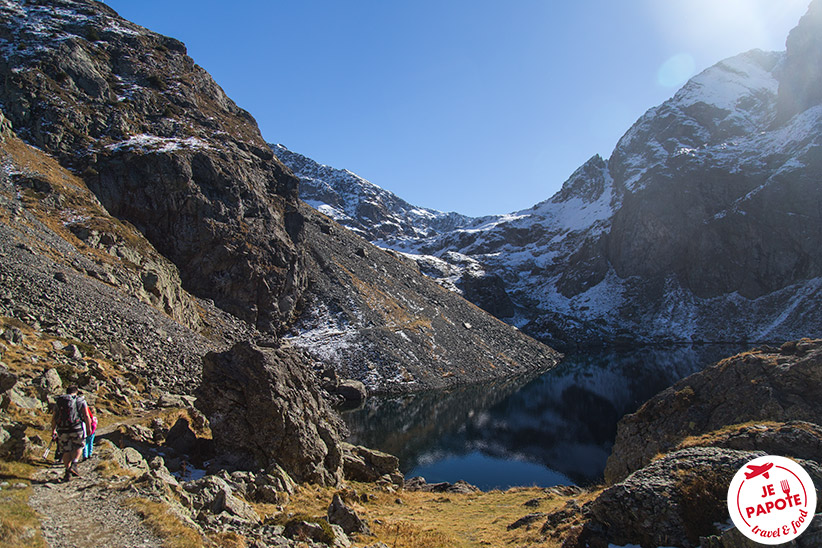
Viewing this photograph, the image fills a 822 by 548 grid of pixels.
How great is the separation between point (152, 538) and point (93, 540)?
40.4 inches

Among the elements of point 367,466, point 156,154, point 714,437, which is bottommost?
point 367,466

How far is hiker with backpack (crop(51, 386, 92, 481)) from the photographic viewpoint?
1097 centimetres

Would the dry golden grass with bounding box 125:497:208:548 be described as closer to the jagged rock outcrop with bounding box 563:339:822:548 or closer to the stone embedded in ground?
the stone embedded in ground

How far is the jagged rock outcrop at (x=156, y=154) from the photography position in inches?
2506

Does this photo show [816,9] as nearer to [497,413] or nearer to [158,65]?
[497,413]

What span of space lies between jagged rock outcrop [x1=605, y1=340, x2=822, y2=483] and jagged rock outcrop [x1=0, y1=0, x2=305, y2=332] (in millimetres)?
51605

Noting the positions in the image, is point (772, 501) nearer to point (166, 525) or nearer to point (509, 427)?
point (166, 525)

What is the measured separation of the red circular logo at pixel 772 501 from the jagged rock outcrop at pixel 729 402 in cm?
691

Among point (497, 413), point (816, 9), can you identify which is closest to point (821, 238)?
point (816, 9)

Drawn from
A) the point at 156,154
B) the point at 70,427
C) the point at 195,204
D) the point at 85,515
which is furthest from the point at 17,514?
the point at 156,154

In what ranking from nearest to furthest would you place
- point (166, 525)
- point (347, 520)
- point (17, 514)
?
point (17, 514) → point (166, 525) → point (347, 520)

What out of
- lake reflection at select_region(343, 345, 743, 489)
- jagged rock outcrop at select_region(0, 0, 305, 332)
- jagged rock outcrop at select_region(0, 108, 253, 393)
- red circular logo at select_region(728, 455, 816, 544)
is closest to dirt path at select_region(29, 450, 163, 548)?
red circular logo at select_region(728, 455, 816, 544)

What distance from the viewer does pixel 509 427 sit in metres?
54.6

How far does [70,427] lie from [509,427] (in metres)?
51.0
